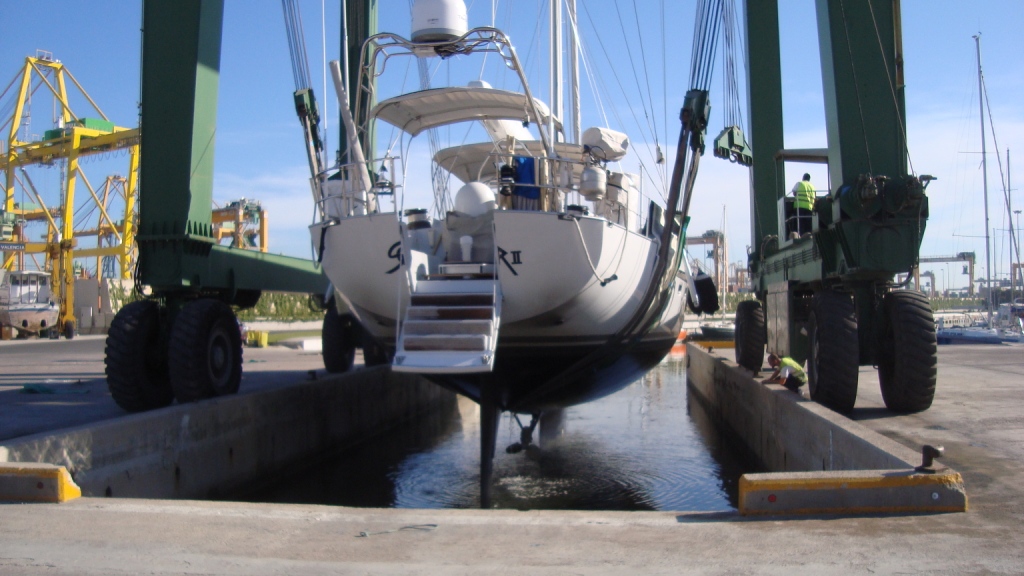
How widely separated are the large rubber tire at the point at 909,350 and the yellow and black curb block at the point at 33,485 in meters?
6.93

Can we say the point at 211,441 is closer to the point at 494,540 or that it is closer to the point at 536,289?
the point at 536,289

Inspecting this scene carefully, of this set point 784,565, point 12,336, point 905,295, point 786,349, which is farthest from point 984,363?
point 12,336

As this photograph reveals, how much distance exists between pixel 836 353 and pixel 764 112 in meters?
9.35

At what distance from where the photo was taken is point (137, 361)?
28.4ft

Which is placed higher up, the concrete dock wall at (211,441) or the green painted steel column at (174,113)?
the green painted steel column at (174,113)

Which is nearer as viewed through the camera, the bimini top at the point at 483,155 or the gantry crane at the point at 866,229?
the gantry crane at the point at 866,229

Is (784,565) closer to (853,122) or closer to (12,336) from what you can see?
(853,122)

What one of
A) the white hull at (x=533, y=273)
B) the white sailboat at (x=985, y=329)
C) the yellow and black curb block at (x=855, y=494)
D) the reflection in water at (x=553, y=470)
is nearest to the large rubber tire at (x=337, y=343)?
the reflection in water at (x=553, y=470)

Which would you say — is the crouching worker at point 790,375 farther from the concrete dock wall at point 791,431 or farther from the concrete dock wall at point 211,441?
the concrete dock wall at point 211,441

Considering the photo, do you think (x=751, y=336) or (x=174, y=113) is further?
(x=751, y=336)

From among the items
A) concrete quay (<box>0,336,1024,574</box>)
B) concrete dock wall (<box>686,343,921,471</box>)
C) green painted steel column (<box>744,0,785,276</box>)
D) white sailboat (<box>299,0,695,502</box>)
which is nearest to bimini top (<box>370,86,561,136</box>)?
white sailboat (<box>299,0,695,502</box>)

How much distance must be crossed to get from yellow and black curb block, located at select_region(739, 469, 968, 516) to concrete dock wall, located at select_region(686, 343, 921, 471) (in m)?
0.22

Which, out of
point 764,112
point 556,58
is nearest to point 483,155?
point 556,58

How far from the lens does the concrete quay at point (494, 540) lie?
3811 mm
